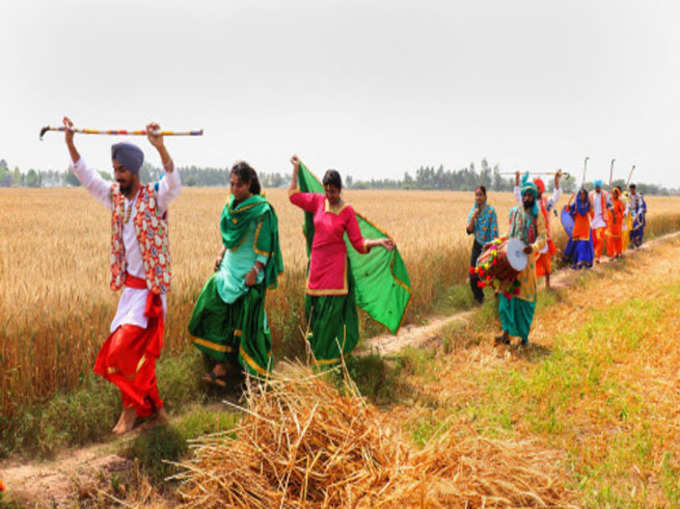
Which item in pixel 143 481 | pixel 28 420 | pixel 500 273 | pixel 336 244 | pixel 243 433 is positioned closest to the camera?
pixel 243 433

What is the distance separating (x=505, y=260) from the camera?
605 cm

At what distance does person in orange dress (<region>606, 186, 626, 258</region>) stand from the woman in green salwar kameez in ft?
40.2

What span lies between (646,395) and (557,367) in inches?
33.4

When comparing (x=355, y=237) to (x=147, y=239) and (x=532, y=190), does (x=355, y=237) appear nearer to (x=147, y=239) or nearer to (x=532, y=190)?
(x=147, y=239)

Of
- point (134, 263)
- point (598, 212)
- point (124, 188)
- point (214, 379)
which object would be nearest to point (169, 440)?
point (214, 379)

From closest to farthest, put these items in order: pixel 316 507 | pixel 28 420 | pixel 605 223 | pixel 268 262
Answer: pixel 316 507 → pixel 28 420 → pixel 268 262 → pixel 605 223

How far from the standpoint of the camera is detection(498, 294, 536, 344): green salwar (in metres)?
6.24

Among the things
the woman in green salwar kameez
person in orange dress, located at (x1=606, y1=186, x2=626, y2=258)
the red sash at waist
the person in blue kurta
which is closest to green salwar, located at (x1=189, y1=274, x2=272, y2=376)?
the woman in green salwar kameez

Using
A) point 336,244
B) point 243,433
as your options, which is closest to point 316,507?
point 243,433

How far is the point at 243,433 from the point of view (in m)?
2.79

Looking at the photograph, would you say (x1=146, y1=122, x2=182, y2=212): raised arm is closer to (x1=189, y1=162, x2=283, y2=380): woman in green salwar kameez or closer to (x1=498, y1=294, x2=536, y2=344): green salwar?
(x1=189, y1=162, x2=283, y2=380): woman in green salwar kameez

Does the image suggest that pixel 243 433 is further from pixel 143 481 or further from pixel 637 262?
pixel 637 262

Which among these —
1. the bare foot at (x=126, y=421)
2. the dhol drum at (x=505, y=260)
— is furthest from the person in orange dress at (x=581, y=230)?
the bare foot at (x=126, y=421)

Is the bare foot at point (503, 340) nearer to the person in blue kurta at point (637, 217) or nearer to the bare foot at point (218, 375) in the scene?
the bare foot at point (218, 375)
